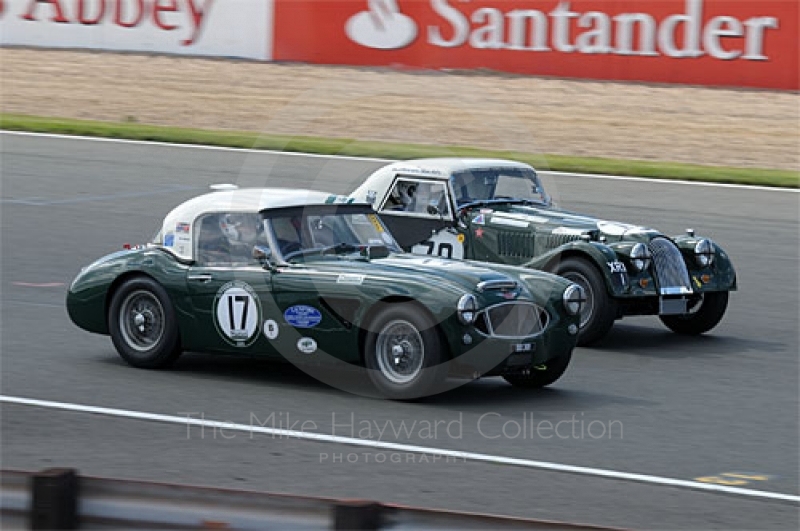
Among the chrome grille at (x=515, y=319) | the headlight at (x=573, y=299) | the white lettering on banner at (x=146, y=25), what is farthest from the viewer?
the white lettering on banner at (x=146, y=25)

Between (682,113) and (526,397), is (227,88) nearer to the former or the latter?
(682,113)

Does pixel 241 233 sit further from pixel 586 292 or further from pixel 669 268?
pixel 669 268

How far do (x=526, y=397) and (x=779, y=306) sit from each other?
459 cm

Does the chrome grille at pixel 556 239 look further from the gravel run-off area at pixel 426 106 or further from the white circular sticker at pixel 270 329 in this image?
the gravel run-off area at pixel 426 106

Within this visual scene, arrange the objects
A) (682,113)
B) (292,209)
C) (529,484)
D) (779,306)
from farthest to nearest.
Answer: (682,113) → (779,306) → (292,209) → (529,484)

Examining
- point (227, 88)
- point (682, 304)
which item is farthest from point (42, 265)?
point (227, 88)

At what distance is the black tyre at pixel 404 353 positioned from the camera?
364 inches

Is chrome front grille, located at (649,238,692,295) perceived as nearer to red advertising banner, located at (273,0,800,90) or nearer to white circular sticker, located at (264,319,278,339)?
white circular sticker, located at (264,319,278,339)

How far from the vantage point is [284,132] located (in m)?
24.7

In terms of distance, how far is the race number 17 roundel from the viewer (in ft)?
32.5

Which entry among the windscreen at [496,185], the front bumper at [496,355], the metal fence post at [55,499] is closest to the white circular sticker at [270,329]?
the front bumper at [496,355]

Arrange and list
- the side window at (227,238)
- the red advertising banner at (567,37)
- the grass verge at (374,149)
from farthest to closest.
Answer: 1. the red advertising banner at (567,37)
2. the grass verge at (374,149)
3. the side window at (227,238)

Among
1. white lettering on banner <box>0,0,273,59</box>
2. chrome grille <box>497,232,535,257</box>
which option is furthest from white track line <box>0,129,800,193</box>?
chrome grille <box>497,232,535,257</box>

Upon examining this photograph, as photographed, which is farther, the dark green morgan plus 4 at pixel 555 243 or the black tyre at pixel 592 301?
the dark green morgan plus 4 at pixel 555 243
